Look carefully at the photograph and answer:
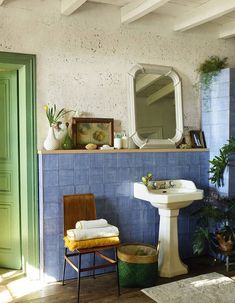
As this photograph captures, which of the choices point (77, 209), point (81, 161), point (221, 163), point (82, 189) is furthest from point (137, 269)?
point (221, 163)

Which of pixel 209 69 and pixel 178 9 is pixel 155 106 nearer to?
pixel 209 69

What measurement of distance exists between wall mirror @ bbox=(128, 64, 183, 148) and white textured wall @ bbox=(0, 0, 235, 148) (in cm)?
10

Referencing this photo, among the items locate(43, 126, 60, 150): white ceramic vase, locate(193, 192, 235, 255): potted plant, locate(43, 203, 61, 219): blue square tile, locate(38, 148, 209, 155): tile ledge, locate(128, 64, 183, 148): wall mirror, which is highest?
locate(128, 64, 183, 148): wall mirror

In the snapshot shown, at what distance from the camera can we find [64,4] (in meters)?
3.59

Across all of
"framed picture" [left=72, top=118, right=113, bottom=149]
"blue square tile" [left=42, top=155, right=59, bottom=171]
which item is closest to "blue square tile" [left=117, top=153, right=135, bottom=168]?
"framed picture" [left=72, top=118, right=113, bottom=149]

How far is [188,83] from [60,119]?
174 centimetres

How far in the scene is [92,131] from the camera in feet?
12.7

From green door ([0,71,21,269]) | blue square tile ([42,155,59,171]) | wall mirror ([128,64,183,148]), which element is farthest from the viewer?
wall mirror ([128,64,183,148])

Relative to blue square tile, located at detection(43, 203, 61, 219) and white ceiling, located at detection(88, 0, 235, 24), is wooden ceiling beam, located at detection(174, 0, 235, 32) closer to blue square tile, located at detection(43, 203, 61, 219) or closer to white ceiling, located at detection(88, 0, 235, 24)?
white ceiling, located at detection(88, 0, 235, 24)

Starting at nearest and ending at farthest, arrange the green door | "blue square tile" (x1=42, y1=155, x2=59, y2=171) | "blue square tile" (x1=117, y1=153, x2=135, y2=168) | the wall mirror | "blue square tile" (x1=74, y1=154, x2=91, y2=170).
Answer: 1. "blue square tile" (x1=42, y1=155, x2=59, y2=171)
2. "blue square tile" (x1=74, y1=154, x2=91, y2=170)
3. the green door
4. "blue square tile" (x1=117, y1=153, x2=135, y2=168)
5. the wall mirror

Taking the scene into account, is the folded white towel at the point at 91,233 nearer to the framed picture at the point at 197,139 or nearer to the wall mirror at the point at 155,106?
the wall mirror at the point at 155,106

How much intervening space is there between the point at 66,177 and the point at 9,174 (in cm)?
69

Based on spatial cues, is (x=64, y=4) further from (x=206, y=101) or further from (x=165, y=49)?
(x=206, y=101)

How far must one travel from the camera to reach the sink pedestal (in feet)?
12.4
